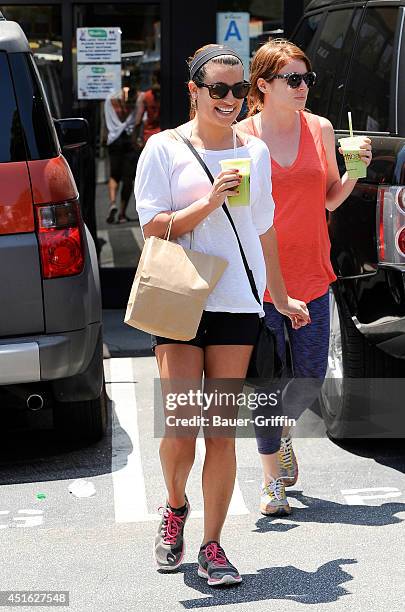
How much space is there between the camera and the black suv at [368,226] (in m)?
5.56

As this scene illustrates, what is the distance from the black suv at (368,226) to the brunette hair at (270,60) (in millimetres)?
603

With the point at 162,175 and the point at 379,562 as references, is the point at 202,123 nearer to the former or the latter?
the point at 162,175

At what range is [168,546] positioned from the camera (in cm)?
469

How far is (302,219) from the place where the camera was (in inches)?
209

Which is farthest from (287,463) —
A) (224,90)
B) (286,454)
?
(224,90)

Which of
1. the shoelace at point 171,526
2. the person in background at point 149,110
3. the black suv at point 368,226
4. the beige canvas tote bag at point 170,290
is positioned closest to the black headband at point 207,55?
the beige canvas tote bag at point 170,290

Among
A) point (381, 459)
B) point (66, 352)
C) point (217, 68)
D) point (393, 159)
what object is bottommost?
point (381, 459)

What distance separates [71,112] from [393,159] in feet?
15.8

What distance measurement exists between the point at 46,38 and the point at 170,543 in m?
5.94

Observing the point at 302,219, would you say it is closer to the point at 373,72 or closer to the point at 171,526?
the point at 373,72

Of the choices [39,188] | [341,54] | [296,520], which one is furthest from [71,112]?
[296,520]

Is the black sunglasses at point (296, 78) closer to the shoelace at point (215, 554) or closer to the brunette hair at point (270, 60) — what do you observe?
the brunette hair at point (270, 60)

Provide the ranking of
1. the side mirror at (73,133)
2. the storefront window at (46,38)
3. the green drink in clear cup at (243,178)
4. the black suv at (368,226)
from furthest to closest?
the storefront window at (46,38)
the side mirror at (73,133)
the black suv at (368,226)
the green drink in clear cup at (243,178)

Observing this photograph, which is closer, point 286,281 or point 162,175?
point 162,175
